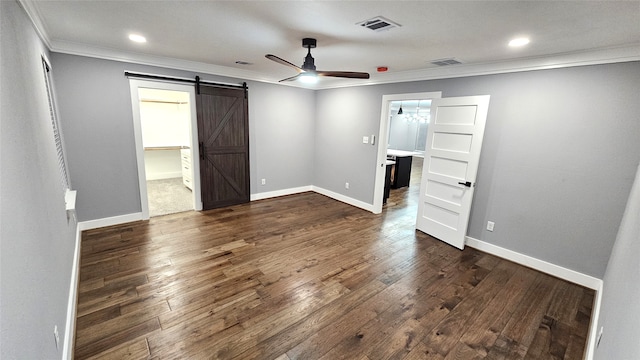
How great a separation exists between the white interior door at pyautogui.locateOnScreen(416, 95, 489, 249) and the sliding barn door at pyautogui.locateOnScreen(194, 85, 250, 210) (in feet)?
10.7

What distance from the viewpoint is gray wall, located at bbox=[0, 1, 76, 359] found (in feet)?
3.36

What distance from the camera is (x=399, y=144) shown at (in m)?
12.5

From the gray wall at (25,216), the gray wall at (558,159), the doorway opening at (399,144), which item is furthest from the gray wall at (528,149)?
the gray wall at (25,216)

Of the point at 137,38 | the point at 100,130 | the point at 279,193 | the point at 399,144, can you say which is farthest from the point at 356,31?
the point at 399,144

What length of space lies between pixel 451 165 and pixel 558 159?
112 centimetres

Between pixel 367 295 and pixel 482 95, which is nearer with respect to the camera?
pixel 367 295

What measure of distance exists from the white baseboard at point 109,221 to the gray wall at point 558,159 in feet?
16.2

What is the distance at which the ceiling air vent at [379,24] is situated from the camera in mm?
2146

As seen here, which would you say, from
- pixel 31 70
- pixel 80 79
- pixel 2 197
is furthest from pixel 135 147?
pixel 2 197

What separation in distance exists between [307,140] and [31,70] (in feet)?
14.7

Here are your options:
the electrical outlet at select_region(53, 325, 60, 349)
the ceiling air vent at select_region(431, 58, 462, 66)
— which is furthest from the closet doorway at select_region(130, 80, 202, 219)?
the ceiling air vent at select_region(431, 58, 462, 66)

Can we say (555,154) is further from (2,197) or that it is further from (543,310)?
(2,197)

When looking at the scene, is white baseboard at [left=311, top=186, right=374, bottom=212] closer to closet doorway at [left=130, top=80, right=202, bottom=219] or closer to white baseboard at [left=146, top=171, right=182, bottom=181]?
closet doorway at [left=130, top=80, right=202, bottom=219]

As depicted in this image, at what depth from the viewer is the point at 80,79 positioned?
11.2ft
